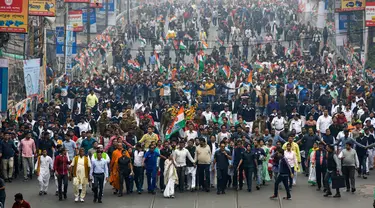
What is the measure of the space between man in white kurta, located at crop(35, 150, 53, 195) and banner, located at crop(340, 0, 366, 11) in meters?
26.6

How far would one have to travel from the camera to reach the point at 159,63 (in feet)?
156

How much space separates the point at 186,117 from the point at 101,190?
21.9ft

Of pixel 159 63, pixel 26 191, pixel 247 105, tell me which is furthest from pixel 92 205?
pixel 159 63

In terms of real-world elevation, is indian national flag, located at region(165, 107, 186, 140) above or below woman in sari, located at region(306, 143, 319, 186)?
above

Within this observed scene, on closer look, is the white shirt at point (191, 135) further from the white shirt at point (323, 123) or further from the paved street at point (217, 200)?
the white shirt at point (323, 123)

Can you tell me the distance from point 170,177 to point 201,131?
2977 mm

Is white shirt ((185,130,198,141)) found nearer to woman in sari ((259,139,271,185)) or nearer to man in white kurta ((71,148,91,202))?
woman in sari ((259,139,271,185))

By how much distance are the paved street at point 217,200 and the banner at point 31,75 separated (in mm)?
8355

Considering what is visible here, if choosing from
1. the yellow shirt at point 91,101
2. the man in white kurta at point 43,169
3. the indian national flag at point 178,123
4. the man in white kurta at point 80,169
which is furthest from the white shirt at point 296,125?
the yellow shirt at point 91,101

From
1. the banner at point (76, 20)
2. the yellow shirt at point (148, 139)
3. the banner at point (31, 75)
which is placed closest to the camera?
the yellow shirt at point (148, 139)

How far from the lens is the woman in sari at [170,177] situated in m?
23.2

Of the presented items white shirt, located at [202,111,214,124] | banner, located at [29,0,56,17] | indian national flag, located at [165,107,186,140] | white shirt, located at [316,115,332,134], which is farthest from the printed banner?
indian national flag, located at [165,107,186,140]

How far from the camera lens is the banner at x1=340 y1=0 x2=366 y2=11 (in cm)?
4694

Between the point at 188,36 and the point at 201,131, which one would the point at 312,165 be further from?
the point at 188,36
